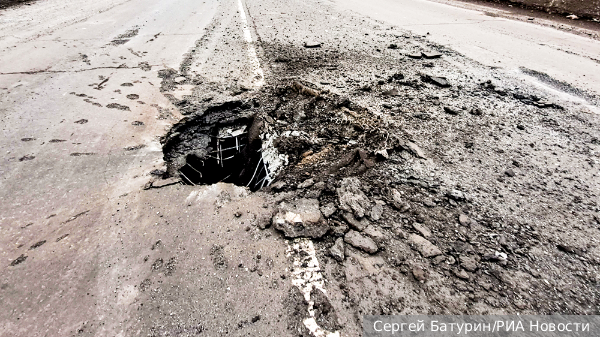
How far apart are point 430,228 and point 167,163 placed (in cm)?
228

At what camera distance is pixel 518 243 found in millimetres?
1853

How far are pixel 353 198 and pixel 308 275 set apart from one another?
717 millimetres

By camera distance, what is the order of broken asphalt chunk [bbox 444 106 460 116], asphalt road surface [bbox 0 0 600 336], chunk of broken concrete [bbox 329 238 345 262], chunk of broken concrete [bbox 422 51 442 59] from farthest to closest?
chunk of broken concrete [bbox 422 51 442 59], broken asphalt chunk [bbox 444 106 460 116], chunk of broken concrete [bbox 329 238 345 262], asphalt road surface [bbox 0 0 600 336]

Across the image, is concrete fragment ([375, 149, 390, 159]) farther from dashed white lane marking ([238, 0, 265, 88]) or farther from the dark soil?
the dark soil

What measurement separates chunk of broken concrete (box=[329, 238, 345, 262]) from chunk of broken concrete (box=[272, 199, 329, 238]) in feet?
0.38

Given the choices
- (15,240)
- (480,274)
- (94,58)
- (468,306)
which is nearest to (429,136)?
(480,274)

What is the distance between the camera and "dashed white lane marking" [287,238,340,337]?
142 cm

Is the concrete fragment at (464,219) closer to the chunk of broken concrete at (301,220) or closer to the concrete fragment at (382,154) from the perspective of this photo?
the concrete fragment at (382,154)

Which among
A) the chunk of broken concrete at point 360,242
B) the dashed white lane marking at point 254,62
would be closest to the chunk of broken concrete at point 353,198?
the chunk of broken concrete at point 360,242

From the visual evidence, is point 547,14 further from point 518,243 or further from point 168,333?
point 168,333

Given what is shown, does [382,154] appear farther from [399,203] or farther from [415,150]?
[399,203]

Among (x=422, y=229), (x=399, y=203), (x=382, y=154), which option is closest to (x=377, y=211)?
(x=399, y=203)

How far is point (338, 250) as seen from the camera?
1787 mm

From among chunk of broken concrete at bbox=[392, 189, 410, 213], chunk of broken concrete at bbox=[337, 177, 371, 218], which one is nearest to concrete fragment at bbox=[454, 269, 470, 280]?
chunk of broken concrete at bbox=[392, 189, 410, 213]
